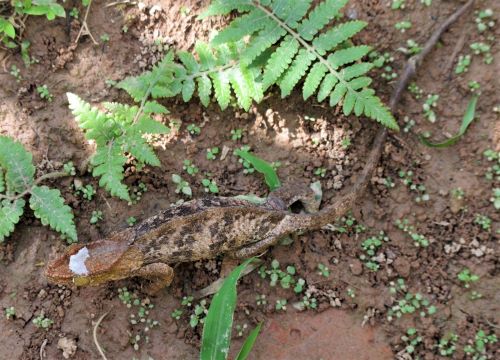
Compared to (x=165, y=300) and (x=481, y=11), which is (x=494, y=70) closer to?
(x=481, y=11)

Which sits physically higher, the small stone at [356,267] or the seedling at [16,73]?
the seedling at [16,73]

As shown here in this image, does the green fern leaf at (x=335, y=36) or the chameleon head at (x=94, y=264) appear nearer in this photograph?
the chameleon head at (x=94, y=264)

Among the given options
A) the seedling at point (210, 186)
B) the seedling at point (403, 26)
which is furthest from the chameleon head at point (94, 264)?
the seedling at point (403, 26)

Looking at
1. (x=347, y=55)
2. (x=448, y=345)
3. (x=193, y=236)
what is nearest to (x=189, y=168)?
(x=193, y=236)

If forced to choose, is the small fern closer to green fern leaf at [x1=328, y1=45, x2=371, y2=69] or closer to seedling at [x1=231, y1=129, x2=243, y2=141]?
seedling at [x1=231, y1=129, x2=243, y2=141]

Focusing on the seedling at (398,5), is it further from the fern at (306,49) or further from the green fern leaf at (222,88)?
the green fern leaf at (222,88)

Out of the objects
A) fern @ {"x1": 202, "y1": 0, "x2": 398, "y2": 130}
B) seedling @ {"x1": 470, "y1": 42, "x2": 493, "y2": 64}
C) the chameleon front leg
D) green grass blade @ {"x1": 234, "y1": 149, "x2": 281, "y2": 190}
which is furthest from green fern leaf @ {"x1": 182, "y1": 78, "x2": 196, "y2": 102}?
seedling @ {"x1": 470, "y1": 42, "x2": 493, "y2": 64}

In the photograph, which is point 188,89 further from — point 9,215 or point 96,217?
point 9,215
